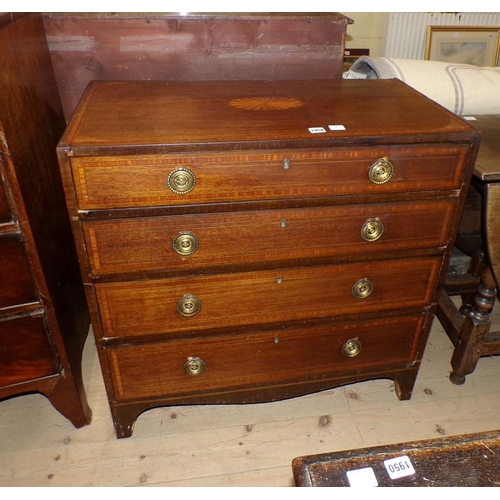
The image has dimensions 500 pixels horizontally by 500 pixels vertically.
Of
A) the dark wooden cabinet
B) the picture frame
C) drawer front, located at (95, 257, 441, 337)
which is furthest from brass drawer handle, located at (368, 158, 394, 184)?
the picture frame

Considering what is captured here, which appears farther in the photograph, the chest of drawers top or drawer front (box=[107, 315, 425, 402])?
drawer front (box=[107, 315, 425, 402])

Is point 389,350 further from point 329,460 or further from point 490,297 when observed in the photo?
point 329,460

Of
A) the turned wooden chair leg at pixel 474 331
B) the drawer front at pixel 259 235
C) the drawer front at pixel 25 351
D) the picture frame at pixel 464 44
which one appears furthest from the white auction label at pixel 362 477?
the picture frame at pixel 464 44

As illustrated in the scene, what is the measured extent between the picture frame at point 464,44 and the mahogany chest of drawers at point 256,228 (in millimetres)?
2483

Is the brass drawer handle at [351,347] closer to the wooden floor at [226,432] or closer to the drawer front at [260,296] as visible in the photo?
the drawer front at [260,296]

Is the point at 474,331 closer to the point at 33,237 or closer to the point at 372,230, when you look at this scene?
the point at 372,230

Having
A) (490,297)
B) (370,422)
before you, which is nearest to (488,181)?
(490,297)

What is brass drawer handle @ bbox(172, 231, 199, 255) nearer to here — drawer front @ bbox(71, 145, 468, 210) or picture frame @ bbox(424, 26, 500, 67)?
drawer front @ bbox(71, 145, 468, 210)

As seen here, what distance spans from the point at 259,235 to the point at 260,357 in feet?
1.70

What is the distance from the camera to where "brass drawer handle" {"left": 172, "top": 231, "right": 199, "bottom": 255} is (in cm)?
139

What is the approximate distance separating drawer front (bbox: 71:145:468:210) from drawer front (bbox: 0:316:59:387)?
50 centimetres

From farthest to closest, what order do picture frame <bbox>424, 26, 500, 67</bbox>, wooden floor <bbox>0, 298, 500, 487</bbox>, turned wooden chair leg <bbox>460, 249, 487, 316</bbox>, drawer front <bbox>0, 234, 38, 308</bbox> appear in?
picture frame <bbox>424, 26, 500, 67</bbox>, turned wooden chair leg <bbox>460, 249, 487, 316</bbox>, wooden floor <bbox>0, 298, 500, 487</bbox>, drawer front <bbox>0, 234, 38, 308</bbox>

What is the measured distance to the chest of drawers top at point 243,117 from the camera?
126cm

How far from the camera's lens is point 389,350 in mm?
1821
